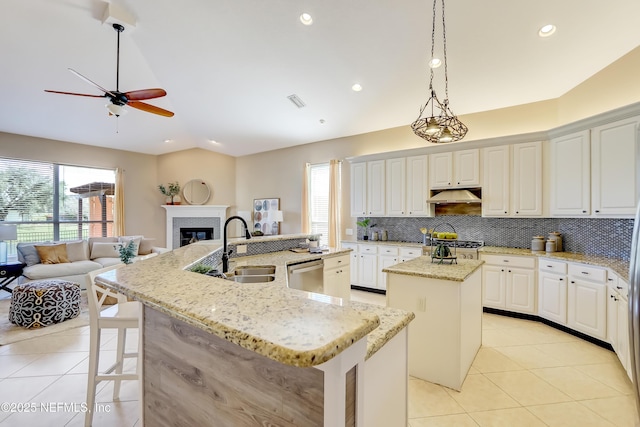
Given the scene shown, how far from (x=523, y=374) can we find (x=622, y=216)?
203cm

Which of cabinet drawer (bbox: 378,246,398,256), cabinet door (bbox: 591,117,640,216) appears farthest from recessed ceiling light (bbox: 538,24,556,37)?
cabinet drawer (bbox: 378,246,398,256)

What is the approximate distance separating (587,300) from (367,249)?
297cm

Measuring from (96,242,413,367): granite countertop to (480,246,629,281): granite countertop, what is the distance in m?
2.95

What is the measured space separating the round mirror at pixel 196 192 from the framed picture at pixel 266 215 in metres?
1.46

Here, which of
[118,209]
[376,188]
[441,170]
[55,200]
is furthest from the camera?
[118,209]

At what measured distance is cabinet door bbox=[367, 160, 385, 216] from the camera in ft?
17.1

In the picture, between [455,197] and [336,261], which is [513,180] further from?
[336,261]

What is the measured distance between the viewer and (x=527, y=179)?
3.96 meters

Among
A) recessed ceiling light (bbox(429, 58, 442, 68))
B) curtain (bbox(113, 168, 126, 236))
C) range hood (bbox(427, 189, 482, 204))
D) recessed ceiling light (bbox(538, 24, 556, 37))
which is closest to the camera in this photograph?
recessed ceiling light (bbox(538, 24, 556, 37))

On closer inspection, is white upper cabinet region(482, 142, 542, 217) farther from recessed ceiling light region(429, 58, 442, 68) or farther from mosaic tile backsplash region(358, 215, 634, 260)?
recessed ceiling light region(429, 58, 442, 68)

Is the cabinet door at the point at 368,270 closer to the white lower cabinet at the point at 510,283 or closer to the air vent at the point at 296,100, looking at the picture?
the white lower cabinet at the point at 510,283

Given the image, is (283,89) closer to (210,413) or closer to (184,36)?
(184,36)

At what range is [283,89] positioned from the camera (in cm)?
441

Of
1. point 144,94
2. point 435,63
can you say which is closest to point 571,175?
point 435,63
